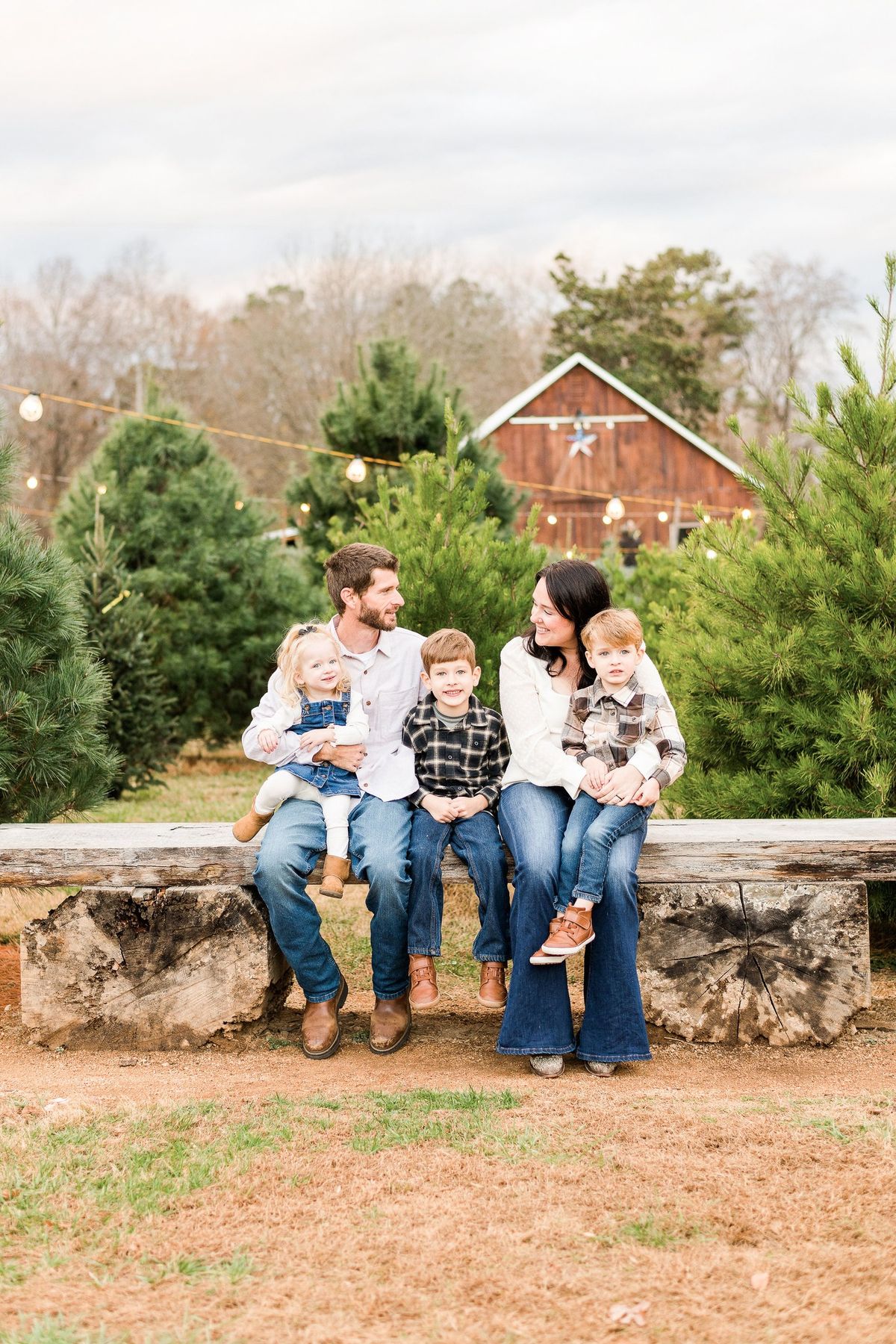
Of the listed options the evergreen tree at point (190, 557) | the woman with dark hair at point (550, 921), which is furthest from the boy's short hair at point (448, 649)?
the evergreen tree at point (190, 557)

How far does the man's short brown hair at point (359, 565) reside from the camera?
4.64 metres

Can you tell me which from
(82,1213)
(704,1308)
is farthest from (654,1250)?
(82,1213)

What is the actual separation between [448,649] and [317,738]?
556 millimetres

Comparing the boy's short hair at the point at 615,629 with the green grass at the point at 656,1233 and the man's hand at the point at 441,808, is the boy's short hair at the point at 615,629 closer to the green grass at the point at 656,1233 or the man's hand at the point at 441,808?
the man's hand at the point at 441,808

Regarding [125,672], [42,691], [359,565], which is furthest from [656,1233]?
[125,672]

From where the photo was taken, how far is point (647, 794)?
13.5 feet

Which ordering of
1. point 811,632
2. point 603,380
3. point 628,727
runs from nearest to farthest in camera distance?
point 628,727 < point 811,632 < point 603,380

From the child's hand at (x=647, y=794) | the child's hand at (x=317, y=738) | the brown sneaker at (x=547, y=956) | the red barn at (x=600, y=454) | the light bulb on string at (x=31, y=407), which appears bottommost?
the brown sneaker at (x=547, y=956)

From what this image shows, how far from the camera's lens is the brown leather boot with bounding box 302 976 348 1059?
4242mm

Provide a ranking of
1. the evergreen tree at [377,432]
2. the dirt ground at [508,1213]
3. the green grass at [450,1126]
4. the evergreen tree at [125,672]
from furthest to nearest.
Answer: the evergreen tree at [377,432] < the evergreen tree at [125,672] < the green grass at [450,1126] < the dirt ground at [508,1213]

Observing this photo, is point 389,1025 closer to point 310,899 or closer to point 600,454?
point 310,899

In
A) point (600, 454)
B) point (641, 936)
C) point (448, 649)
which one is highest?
point (600, 454)

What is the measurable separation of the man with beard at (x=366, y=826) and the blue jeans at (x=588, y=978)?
0.43m

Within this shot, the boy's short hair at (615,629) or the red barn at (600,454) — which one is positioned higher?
the red barn at (600,454)
